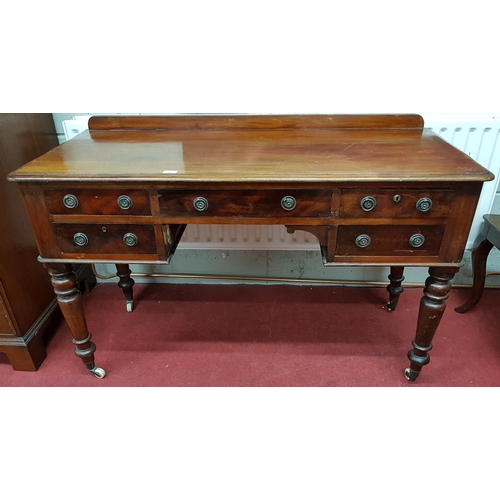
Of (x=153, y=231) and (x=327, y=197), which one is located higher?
(x=327, y=197)

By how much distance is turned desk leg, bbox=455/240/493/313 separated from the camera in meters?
1.70

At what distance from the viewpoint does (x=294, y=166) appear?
3.62 ft

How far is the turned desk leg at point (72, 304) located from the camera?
126cm

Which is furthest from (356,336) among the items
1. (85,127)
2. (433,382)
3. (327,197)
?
(85,127)

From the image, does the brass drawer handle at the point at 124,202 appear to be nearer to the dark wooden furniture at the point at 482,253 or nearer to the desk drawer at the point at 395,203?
the desk drawer at the point at 395,203

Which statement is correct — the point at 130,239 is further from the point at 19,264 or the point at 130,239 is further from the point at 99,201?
the point at 19,264

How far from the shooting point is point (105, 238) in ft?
3.85

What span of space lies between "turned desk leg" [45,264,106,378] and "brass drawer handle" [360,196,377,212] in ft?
2.95

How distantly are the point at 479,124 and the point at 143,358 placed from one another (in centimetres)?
157

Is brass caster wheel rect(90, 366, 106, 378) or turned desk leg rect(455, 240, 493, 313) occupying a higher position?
turned desk leg rect(455, 240, 493, 313)

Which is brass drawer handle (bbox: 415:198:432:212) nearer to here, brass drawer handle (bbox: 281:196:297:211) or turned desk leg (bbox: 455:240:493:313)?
brass drawer handle (bbox: 281:196:297:211)

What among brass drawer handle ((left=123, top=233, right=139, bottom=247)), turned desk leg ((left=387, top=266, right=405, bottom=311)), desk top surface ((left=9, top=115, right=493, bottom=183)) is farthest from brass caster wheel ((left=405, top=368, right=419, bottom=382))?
brass drawer handle ((left=123, top=233, right=139, bottom=247))

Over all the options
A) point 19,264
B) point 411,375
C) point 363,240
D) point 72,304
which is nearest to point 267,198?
point 363,240

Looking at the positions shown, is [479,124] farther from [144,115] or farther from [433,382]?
[144,115]
